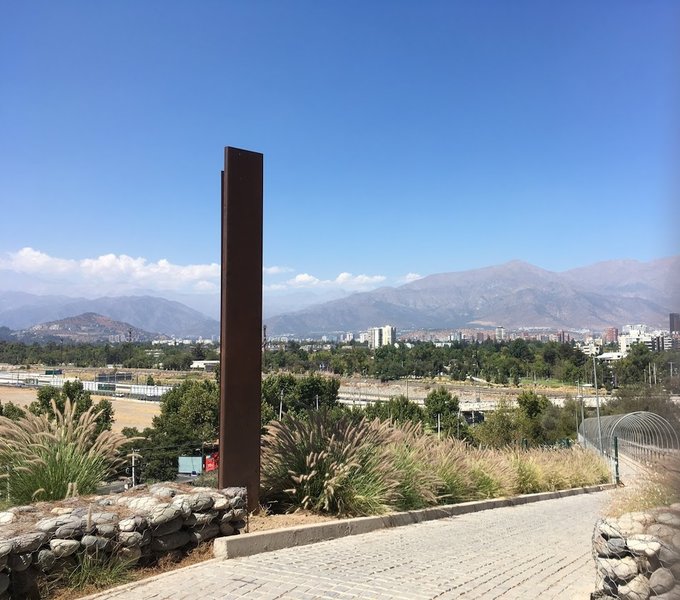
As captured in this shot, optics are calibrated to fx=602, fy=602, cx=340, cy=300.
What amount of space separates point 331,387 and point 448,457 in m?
68.2

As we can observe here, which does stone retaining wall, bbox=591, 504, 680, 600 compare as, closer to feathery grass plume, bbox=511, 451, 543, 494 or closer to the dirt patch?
the dirt patch

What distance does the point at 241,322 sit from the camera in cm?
767

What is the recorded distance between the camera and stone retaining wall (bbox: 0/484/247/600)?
4.42m

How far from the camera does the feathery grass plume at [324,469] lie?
7.83 m

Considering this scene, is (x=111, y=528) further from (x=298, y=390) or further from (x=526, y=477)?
(x=298, y=390)

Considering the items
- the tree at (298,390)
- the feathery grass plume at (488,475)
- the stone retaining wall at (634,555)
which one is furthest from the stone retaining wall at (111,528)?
the tree at (298,390)

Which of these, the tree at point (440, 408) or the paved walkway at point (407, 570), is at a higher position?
the paved walkway at point (407, 570)

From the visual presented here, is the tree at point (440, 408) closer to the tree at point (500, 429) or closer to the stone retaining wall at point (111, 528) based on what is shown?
the tree at point (500, 429)

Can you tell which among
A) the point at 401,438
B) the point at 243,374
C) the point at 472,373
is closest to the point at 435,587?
the point at 243,374

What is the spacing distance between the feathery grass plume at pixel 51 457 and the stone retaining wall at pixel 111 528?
0.48m

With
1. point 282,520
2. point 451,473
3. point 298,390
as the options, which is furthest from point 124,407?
point 282,520

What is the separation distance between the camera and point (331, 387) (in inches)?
3083

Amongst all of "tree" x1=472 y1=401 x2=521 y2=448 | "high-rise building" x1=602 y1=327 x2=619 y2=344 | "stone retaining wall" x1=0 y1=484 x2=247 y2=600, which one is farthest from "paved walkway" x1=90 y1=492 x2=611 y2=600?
"high-rise building" x1=602 y1=327 x2=619 y2=344

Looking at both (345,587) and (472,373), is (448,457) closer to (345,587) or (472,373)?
(345,587)
